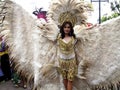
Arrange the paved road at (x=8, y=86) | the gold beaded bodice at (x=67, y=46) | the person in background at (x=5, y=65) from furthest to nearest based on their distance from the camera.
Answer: the person in background at (x=5, y=65) < the paved road at (x=8, y=86) < the gold beaded bodice at (x=67, y=46)

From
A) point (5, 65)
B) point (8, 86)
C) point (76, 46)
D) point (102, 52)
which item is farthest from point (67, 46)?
point (5, 65)

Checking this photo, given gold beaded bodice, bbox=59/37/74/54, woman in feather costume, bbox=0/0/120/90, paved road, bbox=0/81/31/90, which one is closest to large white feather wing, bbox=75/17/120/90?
woman in feather costume, bbox=0/0/120/90

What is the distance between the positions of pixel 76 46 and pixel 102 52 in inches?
11.9

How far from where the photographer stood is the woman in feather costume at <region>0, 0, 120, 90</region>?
4004 mm

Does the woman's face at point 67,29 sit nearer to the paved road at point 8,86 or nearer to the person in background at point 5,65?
the paved road at point 8,86

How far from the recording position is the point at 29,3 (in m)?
6.80

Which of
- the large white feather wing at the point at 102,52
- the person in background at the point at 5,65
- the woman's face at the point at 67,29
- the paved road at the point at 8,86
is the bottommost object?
the paved road at the point at 8,86

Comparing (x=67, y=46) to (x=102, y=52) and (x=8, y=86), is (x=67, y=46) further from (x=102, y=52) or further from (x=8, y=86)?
(x=8, y=86)

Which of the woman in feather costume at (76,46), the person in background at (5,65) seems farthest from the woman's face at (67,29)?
the person in background at (5,65)

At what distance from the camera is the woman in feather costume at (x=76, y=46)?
4.00 m

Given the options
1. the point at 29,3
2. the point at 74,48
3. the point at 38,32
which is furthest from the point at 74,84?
the point at 29,3

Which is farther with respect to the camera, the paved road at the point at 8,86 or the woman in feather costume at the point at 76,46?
the paved road at the point at 8,86

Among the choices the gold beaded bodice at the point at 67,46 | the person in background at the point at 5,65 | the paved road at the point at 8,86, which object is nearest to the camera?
the gold beaded bodice at the point at 67,46

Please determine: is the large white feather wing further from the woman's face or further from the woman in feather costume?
the woman's face
